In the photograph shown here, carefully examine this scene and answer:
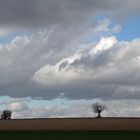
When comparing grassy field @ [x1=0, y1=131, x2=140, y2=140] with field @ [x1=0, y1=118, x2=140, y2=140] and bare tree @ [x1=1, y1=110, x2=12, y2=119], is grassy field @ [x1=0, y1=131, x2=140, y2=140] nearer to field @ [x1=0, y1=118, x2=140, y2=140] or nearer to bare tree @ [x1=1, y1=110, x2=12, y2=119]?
field @ [x1=0, y1=118, x2=140, y2=140]

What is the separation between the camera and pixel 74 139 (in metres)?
47.0

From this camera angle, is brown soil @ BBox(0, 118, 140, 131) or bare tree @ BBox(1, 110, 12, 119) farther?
bare tree @ BBox(1, 110, 12, 119)

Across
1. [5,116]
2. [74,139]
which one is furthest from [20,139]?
[5,116]

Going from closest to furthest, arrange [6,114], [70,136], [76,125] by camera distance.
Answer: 1. [70,136]
2. [76,125]
3. [6,114]

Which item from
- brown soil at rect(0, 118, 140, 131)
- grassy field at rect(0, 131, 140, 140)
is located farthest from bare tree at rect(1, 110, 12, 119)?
grassy field at rect(0, 131, 140, 140)

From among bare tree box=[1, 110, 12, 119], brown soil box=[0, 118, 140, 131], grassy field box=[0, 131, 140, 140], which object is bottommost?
grassy field box=[0, 131, 140, 140]

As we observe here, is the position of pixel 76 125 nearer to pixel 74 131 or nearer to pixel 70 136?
pixel 74 131

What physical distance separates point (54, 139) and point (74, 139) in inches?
116

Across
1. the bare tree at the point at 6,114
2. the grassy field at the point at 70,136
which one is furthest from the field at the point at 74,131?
the bare tree at the point at 6,114

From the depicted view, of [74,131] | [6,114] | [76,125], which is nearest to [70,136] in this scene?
[74,131]

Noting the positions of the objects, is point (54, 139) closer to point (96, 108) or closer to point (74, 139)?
point (74, 139)

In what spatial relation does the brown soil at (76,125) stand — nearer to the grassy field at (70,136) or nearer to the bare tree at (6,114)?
the grassy field at (70,136)

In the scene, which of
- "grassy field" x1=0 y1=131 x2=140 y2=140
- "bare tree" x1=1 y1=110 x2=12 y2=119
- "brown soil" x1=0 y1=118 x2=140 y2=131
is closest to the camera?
"grassy field" x1=0 y1=131 x2=140 y2=140

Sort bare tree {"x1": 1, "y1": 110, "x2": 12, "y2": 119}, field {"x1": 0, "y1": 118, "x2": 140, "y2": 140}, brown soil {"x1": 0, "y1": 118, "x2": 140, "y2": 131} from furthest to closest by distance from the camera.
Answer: bare tree {"x1": 1, "y1": 110, "x2": 12, "y2": 119}, brown soil {"x1": 0, "y1": 118, "x2": 140, "y2": 131}, field {"x1": 0, "y1": 118, "x2": 140, "y2": 140}
